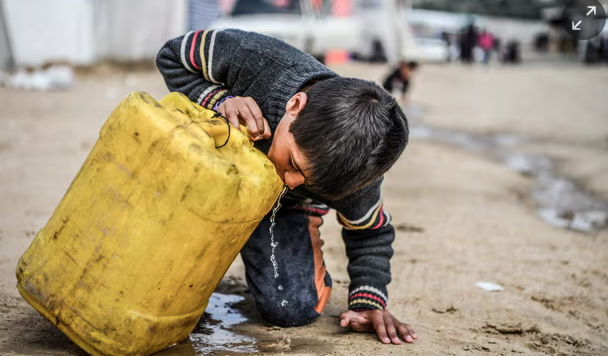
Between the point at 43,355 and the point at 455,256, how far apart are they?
1.98 meters

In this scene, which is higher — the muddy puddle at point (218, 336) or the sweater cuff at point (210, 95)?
the sweater cuff at point (210, 95)

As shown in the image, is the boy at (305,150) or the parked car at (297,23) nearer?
the boy at (305,150)

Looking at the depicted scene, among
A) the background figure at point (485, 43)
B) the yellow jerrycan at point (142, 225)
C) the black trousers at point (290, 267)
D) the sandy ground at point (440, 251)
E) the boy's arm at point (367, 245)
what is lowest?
the background figure at point (485, 43)

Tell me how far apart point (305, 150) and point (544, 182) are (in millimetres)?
4075

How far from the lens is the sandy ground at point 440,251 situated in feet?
6.61

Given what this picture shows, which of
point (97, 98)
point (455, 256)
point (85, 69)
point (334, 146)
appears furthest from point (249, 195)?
point (85, 69)

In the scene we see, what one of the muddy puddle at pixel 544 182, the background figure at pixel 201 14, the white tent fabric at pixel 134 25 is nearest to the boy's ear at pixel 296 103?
the muddy puddle at pixel 544 182

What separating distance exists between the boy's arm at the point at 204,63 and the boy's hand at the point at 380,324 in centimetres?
83

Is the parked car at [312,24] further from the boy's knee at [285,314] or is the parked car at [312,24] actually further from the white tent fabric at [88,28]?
the boy's knee at [285,314]

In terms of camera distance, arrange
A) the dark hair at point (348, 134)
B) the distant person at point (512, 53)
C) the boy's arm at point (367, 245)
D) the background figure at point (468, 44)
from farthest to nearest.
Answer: the distant person at point (512, 53) < the background figure at point (468, 44) < the boy's arm at point (367, 245) < the dark hair at point (348, 134)

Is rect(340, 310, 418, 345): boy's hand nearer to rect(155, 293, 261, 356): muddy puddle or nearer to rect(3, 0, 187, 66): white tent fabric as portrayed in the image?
rect(155, 293, 261, 356): muddy puddle

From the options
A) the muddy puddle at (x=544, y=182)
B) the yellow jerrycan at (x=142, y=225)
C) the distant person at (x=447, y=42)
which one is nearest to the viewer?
the yellow jerrycan at (x=142, y=225)

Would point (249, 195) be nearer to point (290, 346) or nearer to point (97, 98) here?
point (290, 346)

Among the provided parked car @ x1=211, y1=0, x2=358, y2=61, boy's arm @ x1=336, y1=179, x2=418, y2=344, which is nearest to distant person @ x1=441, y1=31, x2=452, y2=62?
parked car @ x1=211, y1=0, x2=358, y2=61
